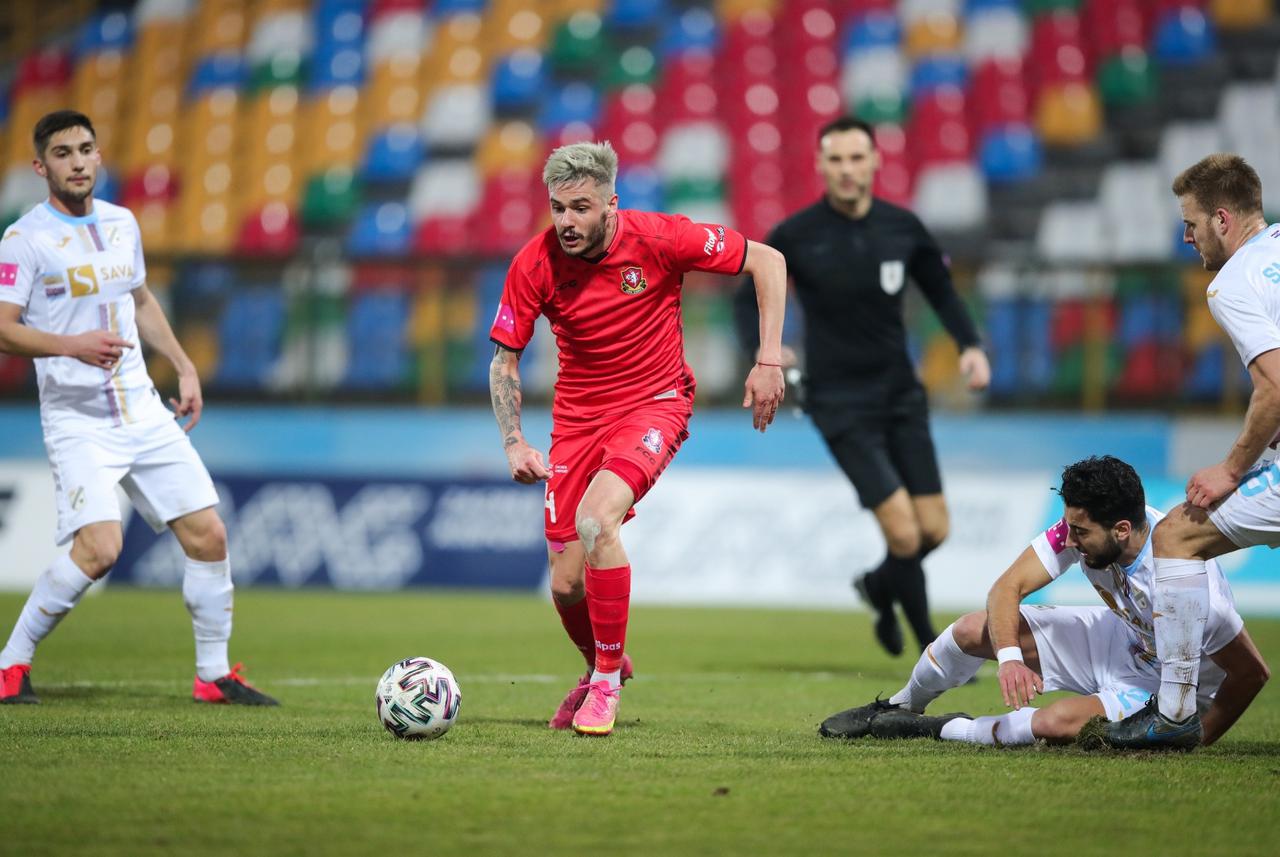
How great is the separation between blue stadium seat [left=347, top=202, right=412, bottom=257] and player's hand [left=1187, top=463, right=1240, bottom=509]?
43.7 feet

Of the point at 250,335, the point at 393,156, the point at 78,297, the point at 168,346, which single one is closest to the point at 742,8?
the point at 393,156

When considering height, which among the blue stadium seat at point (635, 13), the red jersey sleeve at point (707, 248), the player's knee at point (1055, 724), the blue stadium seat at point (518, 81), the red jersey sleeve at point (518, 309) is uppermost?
the blue stadium seat at point (635, 13)

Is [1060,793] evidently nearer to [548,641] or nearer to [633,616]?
[548,641]

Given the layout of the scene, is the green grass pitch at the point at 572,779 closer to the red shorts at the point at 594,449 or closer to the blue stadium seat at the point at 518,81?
the red shorts at the point at 594,449

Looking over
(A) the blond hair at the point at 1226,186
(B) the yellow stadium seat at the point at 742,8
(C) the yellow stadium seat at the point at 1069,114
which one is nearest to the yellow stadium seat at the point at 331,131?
(B) the yellow stadium seat at the point at 742,8

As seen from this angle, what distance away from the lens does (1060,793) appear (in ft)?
16.0

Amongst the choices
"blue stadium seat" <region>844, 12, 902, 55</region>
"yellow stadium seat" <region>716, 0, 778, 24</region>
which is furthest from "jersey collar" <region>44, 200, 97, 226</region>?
"yellow stadium seat" <region>716, 0, 778, 24</region>

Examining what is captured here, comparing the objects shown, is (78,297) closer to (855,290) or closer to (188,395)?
(188,395)

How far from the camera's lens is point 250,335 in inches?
597

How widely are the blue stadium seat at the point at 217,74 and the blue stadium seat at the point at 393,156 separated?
2.51 m

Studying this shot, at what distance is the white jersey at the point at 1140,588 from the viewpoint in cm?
553

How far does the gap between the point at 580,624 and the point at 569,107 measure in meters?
12.9

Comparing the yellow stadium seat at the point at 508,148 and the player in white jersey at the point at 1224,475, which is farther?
the yellow stadium seat at the point at 508,148

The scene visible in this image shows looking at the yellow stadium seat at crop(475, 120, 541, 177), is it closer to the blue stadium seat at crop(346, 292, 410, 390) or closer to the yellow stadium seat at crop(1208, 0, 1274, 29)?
the blue stadium seat at crop(346, 292, 410, 390)
